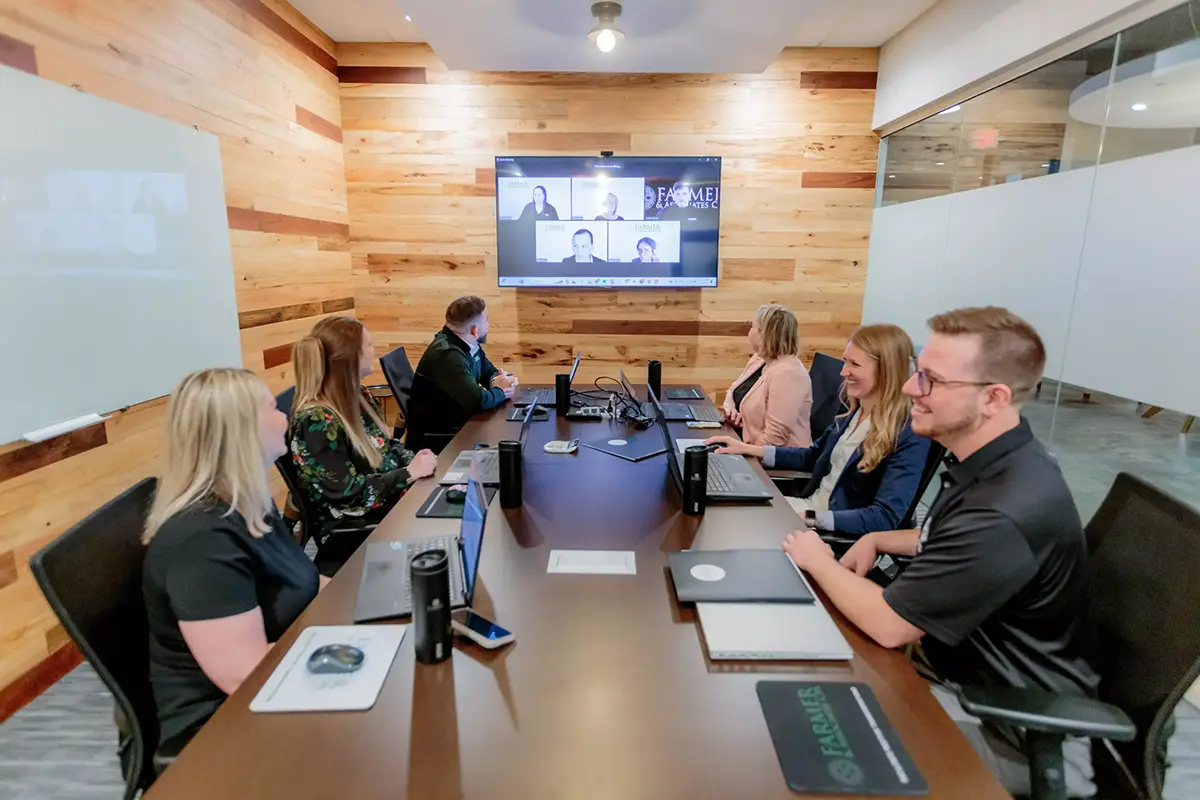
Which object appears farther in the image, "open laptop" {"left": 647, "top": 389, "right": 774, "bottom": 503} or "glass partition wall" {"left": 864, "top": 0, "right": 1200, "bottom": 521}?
"glass partition wall" {"left": 864, "top": 0, "right": 1200, "bottom": 521}

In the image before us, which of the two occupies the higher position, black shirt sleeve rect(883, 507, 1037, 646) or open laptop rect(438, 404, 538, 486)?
black shirt sleeve rect(883, 507, 1037, 646)

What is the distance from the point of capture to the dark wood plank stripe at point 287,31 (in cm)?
346

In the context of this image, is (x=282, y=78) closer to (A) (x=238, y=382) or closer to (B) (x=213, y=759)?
(A) (x=238, y=382)

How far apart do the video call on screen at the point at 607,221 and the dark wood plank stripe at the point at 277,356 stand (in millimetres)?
1494

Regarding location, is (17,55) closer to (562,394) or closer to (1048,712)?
(562,394)

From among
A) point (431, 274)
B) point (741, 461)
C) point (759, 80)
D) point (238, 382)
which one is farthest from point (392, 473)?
point (759, 80)

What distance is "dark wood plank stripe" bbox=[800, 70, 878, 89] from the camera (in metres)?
4.47

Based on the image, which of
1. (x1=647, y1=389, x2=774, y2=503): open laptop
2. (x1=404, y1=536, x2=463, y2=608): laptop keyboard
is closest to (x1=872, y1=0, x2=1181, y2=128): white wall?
(x1=647, y1=389, x2=774, y2=503): open laptop

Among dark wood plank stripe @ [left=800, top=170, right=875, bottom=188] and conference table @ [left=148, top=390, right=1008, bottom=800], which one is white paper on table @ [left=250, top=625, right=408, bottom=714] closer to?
conference table @ [left=148, top=390, right=1008, bottom=800]

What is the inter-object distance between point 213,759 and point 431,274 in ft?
13.6

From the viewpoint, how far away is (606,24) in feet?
10.2

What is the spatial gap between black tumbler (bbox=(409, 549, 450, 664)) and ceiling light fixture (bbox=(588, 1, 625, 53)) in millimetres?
2822

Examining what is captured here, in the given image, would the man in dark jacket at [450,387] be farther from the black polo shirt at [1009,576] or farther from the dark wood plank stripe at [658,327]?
the black polo shirt at [1009,576]

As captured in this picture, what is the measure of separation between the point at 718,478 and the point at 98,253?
7.83 feet
